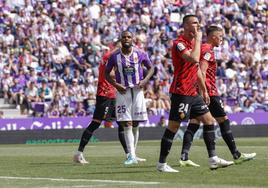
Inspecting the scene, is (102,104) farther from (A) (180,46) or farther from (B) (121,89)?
(A) (180,46)

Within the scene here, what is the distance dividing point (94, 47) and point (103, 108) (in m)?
19.5

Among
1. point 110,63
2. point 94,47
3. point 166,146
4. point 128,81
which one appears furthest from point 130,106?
point 94,47

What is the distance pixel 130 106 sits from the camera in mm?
17156

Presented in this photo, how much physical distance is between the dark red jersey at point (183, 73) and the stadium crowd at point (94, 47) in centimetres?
1940

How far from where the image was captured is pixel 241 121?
3697 centimetres

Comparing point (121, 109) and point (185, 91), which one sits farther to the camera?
point (121, 109)

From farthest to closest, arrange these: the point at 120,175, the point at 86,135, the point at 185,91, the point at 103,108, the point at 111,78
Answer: the point at 103,108
the point at 86,135
the point at 111,78
the point at 185,91
the point at 120,175

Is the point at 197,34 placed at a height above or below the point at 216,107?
above

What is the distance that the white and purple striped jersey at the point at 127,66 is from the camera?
56.6 feet

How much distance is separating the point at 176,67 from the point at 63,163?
3996mm

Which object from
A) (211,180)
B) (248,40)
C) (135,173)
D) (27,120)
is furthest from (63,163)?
(248,40)

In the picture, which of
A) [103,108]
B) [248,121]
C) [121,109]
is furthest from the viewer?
[248,121]

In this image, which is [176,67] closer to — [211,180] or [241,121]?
[211,180]

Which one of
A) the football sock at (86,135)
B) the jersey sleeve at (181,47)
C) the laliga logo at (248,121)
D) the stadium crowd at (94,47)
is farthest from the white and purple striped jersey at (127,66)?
the laliga logo at (248,121)
